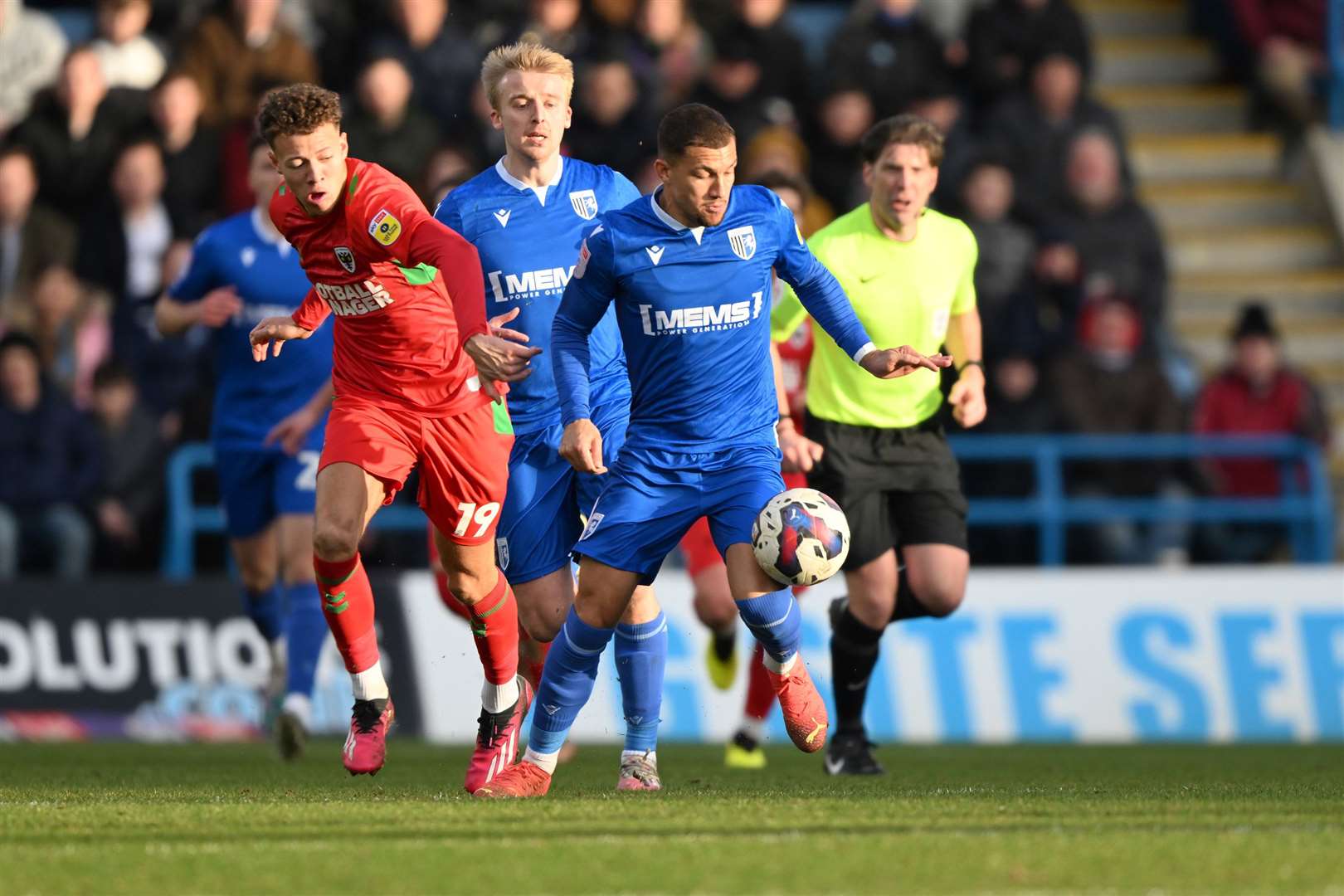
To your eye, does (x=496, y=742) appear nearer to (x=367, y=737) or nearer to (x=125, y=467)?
(x=367, y=737)

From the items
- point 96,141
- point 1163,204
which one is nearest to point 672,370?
point 96,141

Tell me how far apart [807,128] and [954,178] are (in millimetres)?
1132

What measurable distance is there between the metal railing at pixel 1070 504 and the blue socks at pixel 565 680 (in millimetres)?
6385

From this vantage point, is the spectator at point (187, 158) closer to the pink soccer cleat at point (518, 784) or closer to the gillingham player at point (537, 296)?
the gillingham player at point (537, 296)

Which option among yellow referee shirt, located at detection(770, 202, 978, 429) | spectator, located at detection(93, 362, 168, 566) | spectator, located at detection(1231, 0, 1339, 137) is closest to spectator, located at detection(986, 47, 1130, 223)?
spectator, located at detection(1231, 0, 1339, 137)

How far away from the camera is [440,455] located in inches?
322

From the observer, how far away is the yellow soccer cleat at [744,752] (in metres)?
10.6

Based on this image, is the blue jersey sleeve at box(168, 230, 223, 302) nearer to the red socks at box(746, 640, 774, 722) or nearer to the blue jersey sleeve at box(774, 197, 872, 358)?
the red socks at box(746, 640, 774, 722)

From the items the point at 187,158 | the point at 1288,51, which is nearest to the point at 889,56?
the point at 1288,51

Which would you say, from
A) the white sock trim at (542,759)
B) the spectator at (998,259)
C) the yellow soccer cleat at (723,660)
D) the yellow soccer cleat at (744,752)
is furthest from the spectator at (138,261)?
the white sock trim at (542,759)

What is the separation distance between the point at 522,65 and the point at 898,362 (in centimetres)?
Result: 201

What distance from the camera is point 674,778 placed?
9305 millimetres

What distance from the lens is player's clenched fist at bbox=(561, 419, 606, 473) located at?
23.9 ft

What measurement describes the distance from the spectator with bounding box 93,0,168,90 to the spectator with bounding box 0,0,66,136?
48 centimetres
